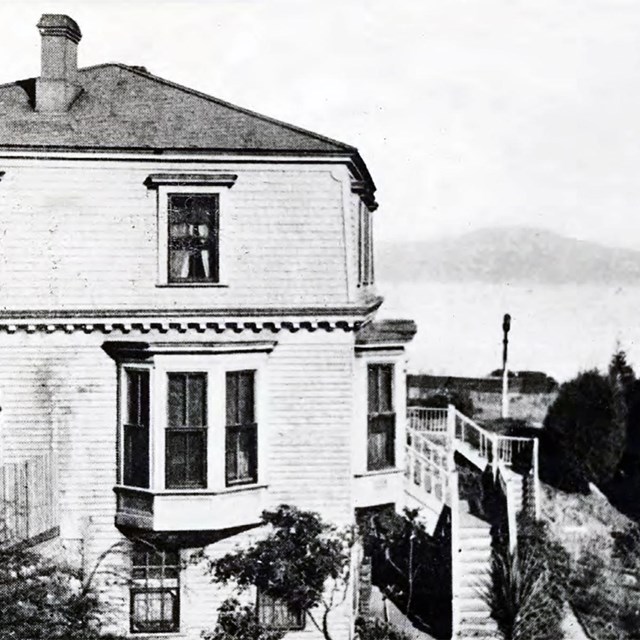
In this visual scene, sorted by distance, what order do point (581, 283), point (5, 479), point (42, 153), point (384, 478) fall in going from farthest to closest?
point (581, 283), point (384, 478), point (42, 153), point (5, 479)

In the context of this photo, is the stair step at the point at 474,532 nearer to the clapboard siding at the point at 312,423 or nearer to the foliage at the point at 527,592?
the foliage at the point at 527,592

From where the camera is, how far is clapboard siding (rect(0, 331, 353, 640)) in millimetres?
17531

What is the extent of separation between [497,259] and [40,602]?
42.7 metres

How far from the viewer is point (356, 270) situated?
60.5ft

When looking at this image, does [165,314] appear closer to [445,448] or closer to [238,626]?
[238,626]

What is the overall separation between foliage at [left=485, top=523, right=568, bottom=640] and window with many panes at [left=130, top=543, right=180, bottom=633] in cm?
671

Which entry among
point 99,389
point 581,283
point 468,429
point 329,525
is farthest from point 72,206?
point 581,283

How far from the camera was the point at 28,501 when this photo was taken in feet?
53.8

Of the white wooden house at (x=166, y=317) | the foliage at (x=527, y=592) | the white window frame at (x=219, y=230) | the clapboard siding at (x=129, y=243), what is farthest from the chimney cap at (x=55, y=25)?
the foliage at (x=527, y=592)

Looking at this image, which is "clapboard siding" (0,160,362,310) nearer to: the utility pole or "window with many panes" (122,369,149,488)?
"window with many panes" (122,369,149,488)

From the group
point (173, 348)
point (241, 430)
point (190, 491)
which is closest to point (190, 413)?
point (241, 430)

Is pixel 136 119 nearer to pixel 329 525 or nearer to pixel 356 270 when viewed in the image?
pixel 356 270

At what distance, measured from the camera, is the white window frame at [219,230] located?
57.7 ft

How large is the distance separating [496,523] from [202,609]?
25.1 feet
